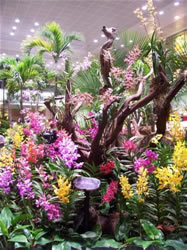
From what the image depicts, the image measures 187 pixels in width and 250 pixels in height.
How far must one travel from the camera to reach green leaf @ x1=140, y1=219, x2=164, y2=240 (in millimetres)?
1555

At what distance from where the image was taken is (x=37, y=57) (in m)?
5.96

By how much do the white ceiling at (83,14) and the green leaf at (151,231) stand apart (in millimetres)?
6096

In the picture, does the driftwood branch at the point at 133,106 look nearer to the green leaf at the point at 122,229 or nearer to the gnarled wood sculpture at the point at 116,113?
the gnarled wood sculpture at the point at 116,113

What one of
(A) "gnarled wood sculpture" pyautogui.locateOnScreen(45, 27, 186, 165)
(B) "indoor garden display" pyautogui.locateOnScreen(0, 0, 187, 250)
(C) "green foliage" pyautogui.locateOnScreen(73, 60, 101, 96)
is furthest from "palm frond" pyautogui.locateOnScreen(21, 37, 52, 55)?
(A) "gnarled wood sculpture" pyautogui.locateOnScreen(45, 27, 186, 165)

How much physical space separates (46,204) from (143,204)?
27.7 inches

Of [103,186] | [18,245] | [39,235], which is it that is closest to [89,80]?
[103,186]

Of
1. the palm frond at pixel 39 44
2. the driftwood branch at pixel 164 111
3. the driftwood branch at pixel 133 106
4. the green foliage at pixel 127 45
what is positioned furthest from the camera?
the palm frond at pixel 39 44

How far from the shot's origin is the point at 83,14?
350 inches

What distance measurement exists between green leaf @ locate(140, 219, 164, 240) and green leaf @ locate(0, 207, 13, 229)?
944 millimetres

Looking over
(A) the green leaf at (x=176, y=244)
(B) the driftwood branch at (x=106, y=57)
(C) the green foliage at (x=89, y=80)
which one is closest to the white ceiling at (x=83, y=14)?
(C) the green foliage at (x=89, y=80)

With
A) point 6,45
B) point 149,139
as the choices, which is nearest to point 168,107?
point 149,139

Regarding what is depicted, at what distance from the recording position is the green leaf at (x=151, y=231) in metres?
1.55

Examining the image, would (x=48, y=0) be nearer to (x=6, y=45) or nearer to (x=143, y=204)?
(x=6, y=45)

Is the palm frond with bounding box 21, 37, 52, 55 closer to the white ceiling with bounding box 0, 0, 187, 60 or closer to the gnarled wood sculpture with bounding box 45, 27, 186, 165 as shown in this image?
the white ceiling with bounding box 0, 0, 187, 60
